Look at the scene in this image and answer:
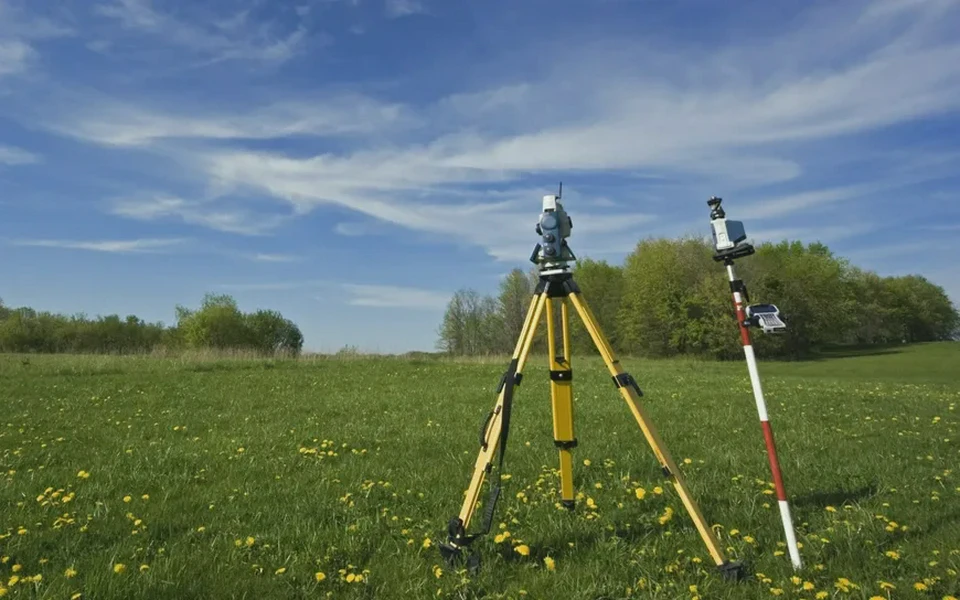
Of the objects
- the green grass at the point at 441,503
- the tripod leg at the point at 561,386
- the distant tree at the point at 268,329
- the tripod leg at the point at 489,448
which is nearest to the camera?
the green grass at the point at 441,503

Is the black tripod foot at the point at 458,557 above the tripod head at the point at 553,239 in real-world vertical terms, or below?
below

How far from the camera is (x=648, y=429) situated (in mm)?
4844

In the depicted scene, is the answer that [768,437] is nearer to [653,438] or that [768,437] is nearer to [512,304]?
[653,438]

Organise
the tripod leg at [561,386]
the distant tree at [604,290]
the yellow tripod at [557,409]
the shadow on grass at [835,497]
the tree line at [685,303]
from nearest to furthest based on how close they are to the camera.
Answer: the yellow tripod at [557,409] < the tripod leg at [561,386] < the shadow on grass at [835,497] < the tree line at [685,303] < the distant tree at [604,290]

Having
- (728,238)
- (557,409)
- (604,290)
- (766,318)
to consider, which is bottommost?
(557,409)

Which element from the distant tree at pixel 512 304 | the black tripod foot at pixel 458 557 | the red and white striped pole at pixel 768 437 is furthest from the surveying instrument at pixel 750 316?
the distant tree at pixel 512 304

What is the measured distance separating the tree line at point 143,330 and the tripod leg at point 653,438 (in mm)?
77340

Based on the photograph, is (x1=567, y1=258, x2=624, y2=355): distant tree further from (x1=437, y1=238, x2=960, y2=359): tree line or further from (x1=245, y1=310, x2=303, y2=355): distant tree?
(x1=245, y1=310, x2=303, y2=355): distant tree

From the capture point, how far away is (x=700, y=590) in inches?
176

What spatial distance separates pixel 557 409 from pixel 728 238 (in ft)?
6.76

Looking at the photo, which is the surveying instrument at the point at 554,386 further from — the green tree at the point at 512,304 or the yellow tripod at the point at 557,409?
the green tree at the point at 512,304

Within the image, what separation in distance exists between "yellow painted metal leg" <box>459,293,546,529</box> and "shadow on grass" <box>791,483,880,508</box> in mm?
3834

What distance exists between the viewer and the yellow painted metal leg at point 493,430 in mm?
4977

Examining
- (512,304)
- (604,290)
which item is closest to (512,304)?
(512,304)
